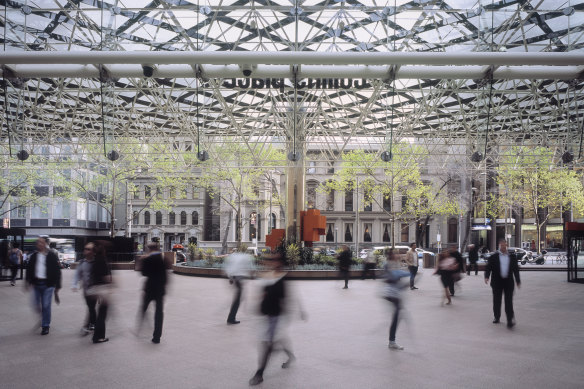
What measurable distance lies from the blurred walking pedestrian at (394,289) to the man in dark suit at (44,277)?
6025mm

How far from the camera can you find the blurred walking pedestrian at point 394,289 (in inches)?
308

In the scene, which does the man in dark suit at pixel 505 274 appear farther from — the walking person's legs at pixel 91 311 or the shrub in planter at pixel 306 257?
the shrub in planter at pixel 306 257

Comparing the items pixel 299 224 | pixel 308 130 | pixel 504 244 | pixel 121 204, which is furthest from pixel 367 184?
pixel 504 244

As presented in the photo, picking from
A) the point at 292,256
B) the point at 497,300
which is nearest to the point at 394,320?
the point at 497,300

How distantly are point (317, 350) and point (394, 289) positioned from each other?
1.60 meters

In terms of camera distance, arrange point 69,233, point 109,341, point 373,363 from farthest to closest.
Answer: 1. point 69,233
2. point 109,341
3. point 373,363

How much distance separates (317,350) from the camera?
7762 mm

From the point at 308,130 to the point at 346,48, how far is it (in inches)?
410

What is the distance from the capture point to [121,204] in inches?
2336

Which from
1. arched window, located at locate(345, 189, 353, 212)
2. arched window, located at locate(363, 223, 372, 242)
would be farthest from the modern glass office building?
arched window, located at locate(363, 223, 372, 242)

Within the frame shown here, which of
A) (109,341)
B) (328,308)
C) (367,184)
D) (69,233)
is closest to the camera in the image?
(109,341)

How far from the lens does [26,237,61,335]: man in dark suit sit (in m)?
8.81

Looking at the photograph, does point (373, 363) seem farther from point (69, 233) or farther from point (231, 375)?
point (69, 233)

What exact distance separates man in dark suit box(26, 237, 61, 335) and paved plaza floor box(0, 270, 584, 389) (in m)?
0.44
